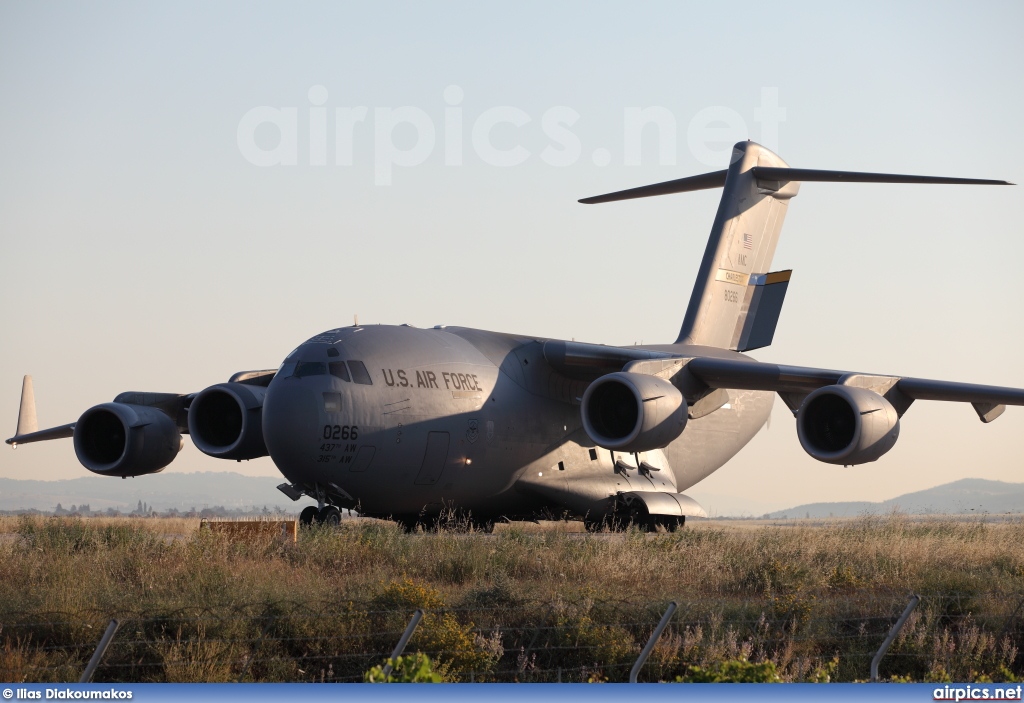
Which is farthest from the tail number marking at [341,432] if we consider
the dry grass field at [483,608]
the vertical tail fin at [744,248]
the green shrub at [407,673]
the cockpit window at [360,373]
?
the green shrub at [407,673]

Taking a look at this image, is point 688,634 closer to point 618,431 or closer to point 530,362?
point 618,431

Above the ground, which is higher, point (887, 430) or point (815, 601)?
point (887, 430)

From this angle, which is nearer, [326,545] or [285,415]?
[326,545]

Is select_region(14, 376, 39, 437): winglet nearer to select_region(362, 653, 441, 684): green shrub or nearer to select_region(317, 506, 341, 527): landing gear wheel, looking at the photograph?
select_region(317, 506, 341, 527): landing gear wheel

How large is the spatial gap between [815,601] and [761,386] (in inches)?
344

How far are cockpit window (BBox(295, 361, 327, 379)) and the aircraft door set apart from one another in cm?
173

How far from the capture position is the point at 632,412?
18.3 meters

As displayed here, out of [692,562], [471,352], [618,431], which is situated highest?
[471,352]

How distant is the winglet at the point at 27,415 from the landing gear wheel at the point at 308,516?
31.2 feet

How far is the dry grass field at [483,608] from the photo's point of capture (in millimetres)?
9102

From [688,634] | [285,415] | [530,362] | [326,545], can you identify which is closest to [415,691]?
[688,634]

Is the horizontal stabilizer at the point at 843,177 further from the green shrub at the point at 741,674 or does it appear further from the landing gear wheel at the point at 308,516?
the green shrub at the point at 741,674

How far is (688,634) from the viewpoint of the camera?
9344 millimetres

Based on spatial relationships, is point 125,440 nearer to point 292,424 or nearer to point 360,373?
point 292,424
